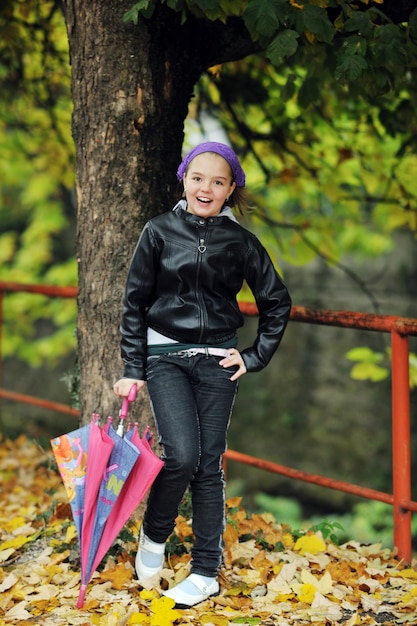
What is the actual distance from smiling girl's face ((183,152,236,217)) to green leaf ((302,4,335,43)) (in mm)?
580

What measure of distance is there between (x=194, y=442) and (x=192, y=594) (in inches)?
22.2

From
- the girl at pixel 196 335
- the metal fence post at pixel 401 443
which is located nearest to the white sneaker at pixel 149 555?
the girl at pixel 196 335

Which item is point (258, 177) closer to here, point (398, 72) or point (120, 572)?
point (398, 72)

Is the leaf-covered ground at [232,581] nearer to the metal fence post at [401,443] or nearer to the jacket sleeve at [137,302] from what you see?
the metal fence post at [401,443]

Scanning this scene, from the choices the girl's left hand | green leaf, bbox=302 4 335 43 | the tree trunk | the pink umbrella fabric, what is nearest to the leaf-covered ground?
the pink umbrella fabric

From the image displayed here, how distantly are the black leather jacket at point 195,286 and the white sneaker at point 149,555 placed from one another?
0.65 metres

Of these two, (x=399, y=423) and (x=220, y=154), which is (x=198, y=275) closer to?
(x=220, y=154)

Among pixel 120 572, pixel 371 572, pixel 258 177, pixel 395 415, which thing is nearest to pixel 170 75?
pixel 395 415

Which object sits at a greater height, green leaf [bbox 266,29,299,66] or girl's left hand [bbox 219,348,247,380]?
green leaf [bbox 266,29,299,66]

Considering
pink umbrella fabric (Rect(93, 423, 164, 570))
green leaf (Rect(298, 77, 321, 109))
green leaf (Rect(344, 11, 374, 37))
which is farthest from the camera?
green leaf (Rect(298, 77, 321, 109))

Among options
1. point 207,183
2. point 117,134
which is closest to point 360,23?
point 207,183

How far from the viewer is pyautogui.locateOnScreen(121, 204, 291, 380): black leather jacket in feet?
9.29

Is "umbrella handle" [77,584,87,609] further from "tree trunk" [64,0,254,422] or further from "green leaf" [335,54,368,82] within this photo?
"green leaf" [335,54,368,82]

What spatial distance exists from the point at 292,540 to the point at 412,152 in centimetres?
290
